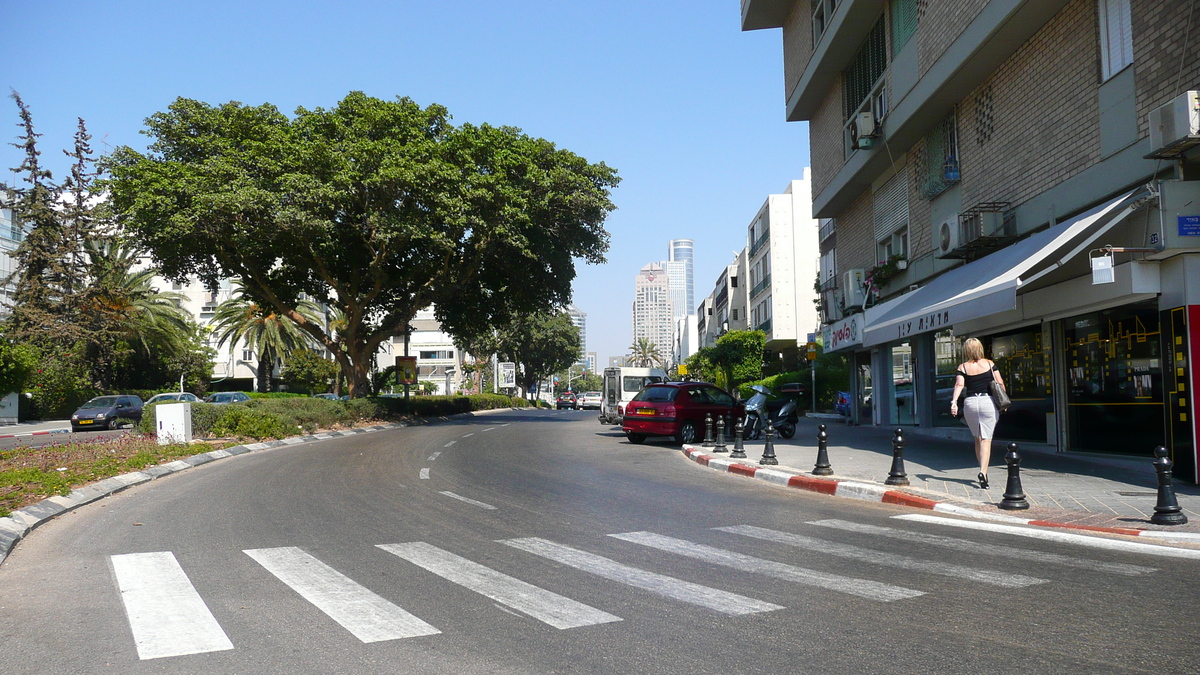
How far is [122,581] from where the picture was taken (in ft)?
20.3

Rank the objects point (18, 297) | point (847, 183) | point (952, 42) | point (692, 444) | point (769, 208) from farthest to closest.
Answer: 1. point (769, 208)
2. point (18, 297)
3. point (847, 183)
4. point (692, 444)
5. point (952, 42)

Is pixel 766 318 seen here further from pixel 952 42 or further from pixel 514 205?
pixel 952 42

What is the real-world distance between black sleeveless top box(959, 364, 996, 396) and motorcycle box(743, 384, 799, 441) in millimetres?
10795

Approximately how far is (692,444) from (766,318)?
119 ft

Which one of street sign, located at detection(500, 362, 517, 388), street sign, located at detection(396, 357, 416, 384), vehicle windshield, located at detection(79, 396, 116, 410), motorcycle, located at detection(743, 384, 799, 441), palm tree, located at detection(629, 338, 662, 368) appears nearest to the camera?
motorcycle, located at detection(743, 384, 799, 441)

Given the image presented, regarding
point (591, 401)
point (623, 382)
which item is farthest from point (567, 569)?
point (591, 401)

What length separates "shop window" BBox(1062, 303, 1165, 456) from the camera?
11188 mm

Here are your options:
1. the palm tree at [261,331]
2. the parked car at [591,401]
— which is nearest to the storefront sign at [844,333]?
the palm tree at [261,331]

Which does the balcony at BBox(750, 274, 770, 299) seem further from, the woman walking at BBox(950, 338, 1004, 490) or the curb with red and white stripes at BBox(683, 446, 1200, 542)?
the woman walking at BBox(950, 338, 1004, 490)

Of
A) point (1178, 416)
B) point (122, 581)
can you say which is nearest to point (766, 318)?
point (1178, 416)

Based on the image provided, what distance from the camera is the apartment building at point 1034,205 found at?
32.8ft

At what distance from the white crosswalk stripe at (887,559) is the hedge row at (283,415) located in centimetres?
1732

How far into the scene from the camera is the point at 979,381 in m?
10.1

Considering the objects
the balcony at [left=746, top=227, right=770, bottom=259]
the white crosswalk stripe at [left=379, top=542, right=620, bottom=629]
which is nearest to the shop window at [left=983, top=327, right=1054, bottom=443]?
the white crosswalk stripe at [left=379, top=542, right=620, bottom=629]
